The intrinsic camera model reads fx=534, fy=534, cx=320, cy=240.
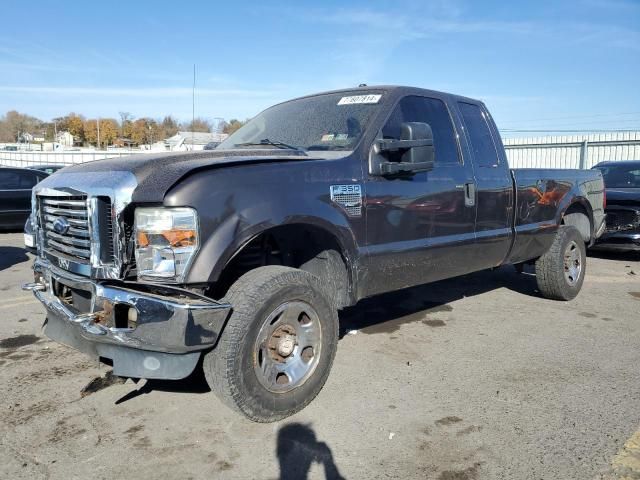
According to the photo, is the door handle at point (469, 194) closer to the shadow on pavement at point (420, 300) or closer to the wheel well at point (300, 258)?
the shadow on pavement at point (420, 300)

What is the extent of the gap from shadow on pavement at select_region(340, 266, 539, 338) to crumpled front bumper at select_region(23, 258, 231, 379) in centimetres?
223

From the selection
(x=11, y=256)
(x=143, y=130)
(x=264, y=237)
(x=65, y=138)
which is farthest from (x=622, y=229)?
(x=65, y=138)

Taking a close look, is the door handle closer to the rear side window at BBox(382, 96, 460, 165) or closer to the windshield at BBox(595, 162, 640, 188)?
the rear side window at BBox(382, 96, 460, 165)

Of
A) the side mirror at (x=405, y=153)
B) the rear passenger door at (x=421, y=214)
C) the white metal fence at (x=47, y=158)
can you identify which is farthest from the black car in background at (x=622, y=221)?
the white metal fence at (x=47, y=158)

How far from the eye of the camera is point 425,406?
11.2 feet

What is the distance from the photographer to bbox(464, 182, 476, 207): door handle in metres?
4.52

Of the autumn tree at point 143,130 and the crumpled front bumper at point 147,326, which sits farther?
the autumn tree at point 143,130

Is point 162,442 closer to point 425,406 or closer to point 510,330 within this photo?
point 425,406

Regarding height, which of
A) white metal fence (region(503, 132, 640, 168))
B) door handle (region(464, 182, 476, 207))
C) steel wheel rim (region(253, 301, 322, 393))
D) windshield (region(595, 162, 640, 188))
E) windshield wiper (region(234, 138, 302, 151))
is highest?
white metal fence (region(503, 132, 640, 168))

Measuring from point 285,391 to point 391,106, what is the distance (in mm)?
2254

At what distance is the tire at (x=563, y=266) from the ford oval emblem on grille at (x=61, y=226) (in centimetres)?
482

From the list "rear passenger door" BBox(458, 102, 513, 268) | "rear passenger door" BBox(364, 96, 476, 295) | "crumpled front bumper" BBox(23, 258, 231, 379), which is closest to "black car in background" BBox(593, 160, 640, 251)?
"rear passenger door" BBox(458, 102, 513, 268)

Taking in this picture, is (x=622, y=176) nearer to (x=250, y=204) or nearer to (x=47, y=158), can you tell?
(x=250, y=204)

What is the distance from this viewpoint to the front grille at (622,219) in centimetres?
845
